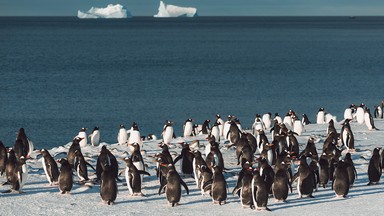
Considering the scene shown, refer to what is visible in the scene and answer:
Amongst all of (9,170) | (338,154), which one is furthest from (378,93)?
(9,170)

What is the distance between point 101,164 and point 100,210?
2.06 meters

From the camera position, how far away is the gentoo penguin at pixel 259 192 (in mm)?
12156

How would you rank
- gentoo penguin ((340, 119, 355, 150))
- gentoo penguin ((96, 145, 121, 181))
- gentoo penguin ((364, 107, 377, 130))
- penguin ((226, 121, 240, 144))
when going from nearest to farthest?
1. gentoo penguin ((96, 145, 121, 181))
2. gentoo penguin ((340, 119, 355, 150))
3. penguin ((226, 121, 240, 144))
4. gentoo penguin ((364, 107, 377, 130))

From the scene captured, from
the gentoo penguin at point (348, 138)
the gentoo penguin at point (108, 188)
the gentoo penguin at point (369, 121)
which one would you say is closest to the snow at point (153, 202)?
the gentoo penguin at point (108, 188)

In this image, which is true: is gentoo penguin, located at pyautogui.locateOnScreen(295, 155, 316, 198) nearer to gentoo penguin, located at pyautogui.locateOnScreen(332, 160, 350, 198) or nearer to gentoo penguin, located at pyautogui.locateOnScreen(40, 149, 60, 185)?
gentoo penguin, located at pyautogui.locateOnScreen(332, 160, 350, 198)

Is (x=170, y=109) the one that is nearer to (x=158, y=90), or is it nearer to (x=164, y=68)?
(x=158, y=90)

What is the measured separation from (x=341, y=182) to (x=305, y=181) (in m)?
0.64

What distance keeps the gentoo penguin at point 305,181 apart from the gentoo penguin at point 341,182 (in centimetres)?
42

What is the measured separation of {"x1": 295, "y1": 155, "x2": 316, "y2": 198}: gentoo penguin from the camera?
13133mm

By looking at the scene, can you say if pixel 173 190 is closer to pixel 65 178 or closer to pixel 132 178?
pixel 132 178

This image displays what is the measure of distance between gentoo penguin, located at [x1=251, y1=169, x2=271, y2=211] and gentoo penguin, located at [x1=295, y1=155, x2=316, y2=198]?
1.11 m

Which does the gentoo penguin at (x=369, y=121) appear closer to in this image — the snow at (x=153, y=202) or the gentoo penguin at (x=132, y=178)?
the snow at (x=153, y=202)

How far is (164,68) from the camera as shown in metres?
70.2

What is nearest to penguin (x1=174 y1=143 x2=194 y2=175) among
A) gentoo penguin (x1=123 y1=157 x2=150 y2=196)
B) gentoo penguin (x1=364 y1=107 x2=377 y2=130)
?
gentoo penguin (x1=123 y1=157 x2=150 y2=196)
